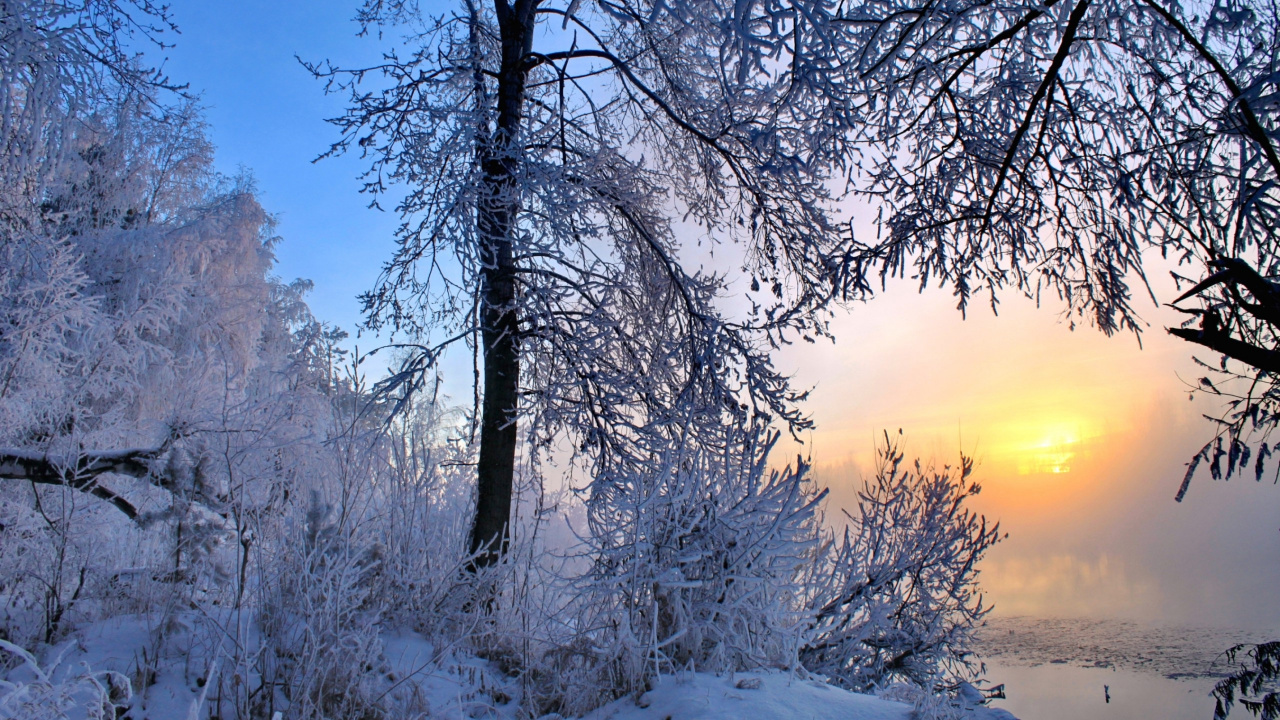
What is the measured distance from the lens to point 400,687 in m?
3.54

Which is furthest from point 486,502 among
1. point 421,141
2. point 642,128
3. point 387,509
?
point 642,128

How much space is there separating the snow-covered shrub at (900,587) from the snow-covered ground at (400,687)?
49.1 inches

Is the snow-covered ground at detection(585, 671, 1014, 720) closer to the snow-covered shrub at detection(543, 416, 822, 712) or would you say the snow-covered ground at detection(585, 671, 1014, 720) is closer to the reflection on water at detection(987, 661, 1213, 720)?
the snow-covered shrub at detection(543, 416, 822, 712)

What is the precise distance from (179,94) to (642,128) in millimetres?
4770

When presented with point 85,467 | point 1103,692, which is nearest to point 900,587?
point 85,467

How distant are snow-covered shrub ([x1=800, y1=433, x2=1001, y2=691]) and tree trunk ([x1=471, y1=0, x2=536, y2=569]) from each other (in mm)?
2723

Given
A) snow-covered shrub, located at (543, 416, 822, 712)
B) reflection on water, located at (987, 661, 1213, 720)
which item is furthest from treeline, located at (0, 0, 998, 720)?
reflection on water, located at (987, 661, 1213, 720)

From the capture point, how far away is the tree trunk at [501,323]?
17.5ft

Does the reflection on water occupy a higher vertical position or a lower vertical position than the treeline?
lower

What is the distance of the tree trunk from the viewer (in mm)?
5332

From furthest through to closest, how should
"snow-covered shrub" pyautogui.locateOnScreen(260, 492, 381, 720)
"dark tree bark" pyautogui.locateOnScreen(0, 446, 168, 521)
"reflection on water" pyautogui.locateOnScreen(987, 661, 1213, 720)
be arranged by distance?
"reflection on water" pyautogui.locateOnScreen(987, 661, 1213, 720) < "dark tree bark" pyautogui.locateOnScreen(0, 446, 168, 521) < "snow-covered shrub" pyautogui.locateOnScreen(260, 492, 381, 720)

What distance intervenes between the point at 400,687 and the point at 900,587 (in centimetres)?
362

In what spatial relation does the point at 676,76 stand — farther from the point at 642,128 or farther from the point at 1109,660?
the point at 1109,660

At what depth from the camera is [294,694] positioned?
302 centimetres
